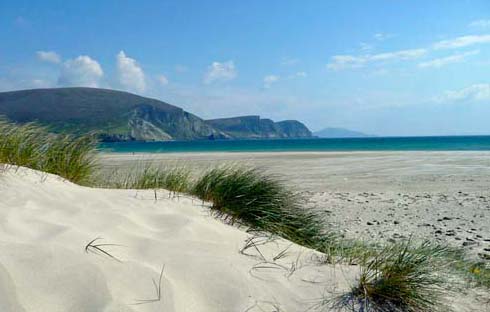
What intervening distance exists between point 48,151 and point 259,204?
258 cm

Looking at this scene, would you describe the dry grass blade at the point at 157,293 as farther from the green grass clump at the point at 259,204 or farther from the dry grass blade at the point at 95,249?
the green grass clump at the point at 259,204

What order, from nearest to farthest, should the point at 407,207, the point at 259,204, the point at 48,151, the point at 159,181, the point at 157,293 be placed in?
the point at 157,293, the point at 259,204, the point at 48,151, the point at 159,181, the point at 407,207

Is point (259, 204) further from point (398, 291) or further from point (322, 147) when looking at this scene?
point (322, 147)

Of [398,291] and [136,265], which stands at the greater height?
[136,265]

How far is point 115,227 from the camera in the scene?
2729mm

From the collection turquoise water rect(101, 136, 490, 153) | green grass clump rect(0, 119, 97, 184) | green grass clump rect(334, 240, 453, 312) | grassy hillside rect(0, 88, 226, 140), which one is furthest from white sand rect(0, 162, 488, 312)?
grassy hillside rect(0, 88, 226, 140)

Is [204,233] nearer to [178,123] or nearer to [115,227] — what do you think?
[115,227]

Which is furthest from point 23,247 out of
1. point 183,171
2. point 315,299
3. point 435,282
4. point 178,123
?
point 178,123

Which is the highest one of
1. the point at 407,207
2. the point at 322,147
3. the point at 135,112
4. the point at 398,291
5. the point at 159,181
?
the point at 135,112

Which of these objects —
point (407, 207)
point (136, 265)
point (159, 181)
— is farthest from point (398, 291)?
point (407, 207)

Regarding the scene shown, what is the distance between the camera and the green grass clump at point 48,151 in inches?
161

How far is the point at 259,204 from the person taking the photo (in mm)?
4059

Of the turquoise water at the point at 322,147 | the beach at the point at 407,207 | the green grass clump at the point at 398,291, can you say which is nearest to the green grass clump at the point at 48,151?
the beach at the point at 407,207

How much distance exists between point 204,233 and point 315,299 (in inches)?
41.6
